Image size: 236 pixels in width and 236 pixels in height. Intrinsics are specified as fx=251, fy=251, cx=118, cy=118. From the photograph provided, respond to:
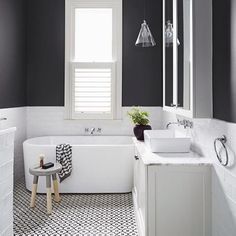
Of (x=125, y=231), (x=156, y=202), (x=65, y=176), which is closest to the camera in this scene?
(x=156, y=202)

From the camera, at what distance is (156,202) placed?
A: 196cm

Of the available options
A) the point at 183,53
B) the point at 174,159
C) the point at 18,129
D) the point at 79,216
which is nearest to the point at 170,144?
the point at 174,159

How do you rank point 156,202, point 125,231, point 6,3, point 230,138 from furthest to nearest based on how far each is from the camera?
point 6,3 < point 125,231 < point 156,202 < point 230,138

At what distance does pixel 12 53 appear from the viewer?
396cm

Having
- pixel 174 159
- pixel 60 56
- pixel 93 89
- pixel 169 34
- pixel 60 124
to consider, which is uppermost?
pixel 60 56

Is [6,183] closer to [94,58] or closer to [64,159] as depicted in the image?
[64,159]

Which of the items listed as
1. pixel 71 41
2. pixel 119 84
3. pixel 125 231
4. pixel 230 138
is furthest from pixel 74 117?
pixel 230 138

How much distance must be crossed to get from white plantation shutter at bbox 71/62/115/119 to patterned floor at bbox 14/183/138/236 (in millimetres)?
1538

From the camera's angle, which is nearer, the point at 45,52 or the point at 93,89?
the point at 93,89

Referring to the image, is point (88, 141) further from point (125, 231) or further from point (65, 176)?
point (125, 231)

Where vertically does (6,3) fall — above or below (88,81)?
above

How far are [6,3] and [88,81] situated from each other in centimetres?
170

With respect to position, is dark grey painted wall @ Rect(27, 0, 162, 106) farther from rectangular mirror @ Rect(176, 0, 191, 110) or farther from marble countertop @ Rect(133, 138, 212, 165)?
marble countertop @ Rect(133, 138, 212, 165)

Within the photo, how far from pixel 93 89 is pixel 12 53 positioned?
1.42 m
